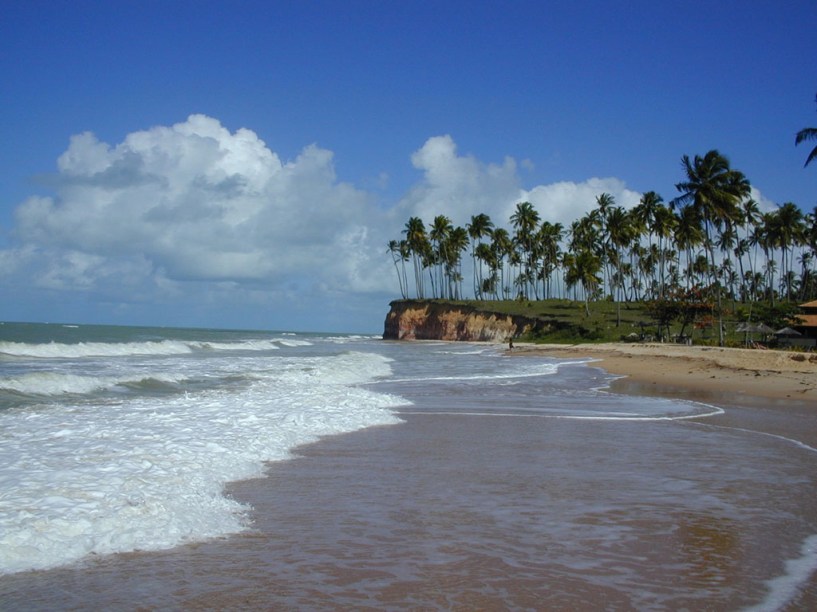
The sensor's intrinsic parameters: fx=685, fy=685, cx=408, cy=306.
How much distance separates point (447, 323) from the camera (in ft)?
296

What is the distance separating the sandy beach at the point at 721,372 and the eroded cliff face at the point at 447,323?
1509 inches

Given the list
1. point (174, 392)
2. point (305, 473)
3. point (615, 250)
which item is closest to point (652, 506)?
point (305, 473)

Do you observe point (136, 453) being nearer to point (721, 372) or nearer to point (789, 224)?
point (721, 372)

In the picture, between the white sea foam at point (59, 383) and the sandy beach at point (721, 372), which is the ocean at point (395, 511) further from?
the sandy beach at point (721, 372)

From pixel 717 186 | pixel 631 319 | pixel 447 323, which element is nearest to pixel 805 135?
pixel 717 186

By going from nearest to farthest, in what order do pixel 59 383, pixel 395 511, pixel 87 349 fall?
pixel 395 511 → pixel 59 383 → pixel 87 349

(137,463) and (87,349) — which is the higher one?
(137,463)

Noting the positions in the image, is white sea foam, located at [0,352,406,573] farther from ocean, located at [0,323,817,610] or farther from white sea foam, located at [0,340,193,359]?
white sea foam, located at [0,340,193,359]

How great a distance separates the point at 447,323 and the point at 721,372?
64.3 m

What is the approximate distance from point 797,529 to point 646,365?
27026 millimetres

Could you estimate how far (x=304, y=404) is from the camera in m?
14.2

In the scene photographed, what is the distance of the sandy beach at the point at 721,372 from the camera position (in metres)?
20.4

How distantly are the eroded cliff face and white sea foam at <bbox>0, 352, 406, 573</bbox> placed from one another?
6337 centimetres

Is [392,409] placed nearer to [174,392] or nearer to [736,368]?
[174,392]
